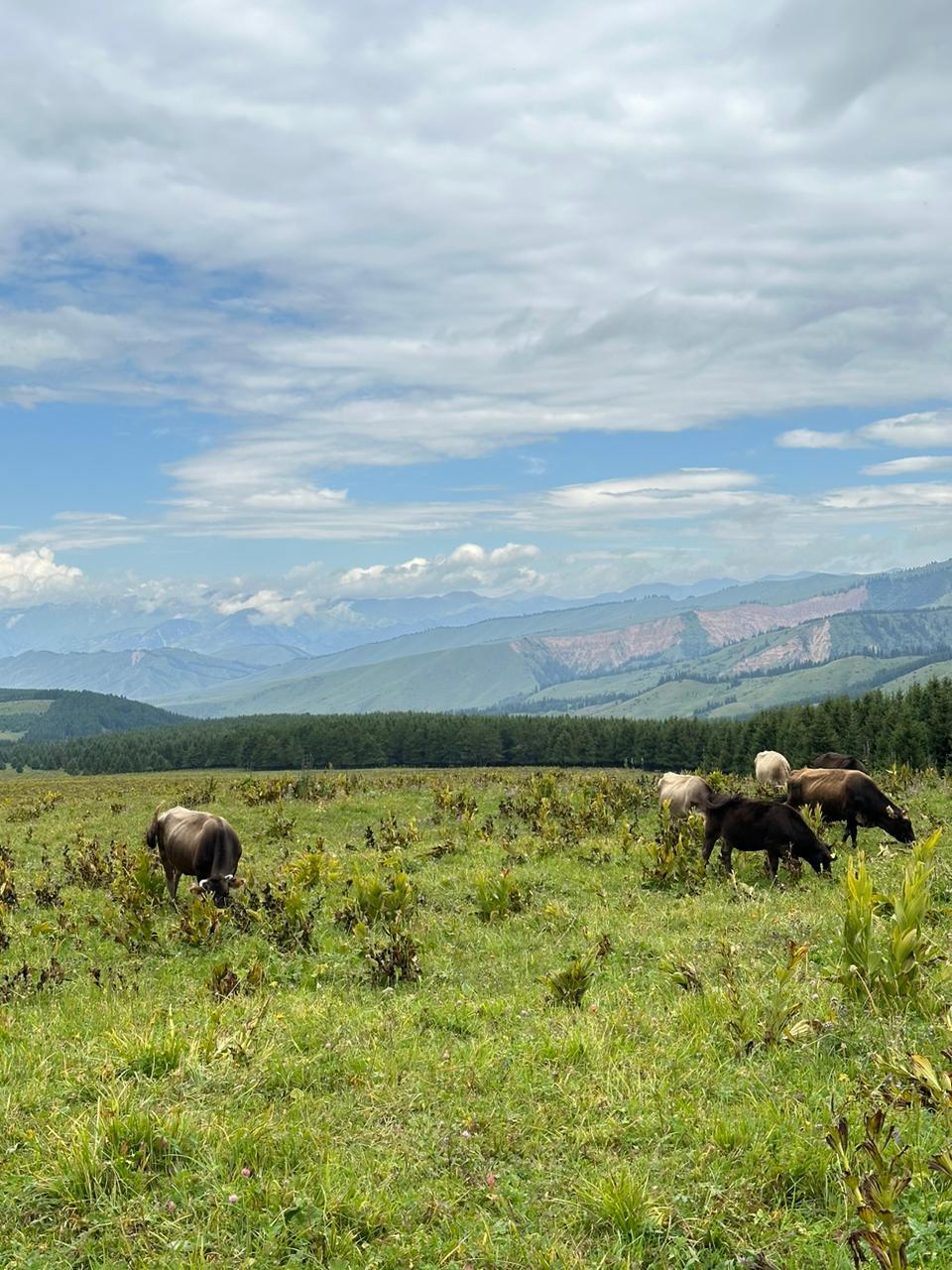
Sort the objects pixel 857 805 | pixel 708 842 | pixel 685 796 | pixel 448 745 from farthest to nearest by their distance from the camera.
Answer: pixel 448 745 → pixel 685 796 → pixel 857 805 → pixel 708 842

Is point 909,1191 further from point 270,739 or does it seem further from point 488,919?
point 270,739

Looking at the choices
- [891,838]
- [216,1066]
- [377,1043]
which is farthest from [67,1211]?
[891,838]

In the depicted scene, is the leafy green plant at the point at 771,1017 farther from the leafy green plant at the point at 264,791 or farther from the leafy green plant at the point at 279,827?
the leafy green plant at the point at 264,791

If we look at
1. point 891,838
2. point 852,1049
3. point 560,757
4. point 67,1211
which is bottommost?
point 560,757

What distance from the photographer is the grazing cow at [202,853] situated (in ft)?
53.6

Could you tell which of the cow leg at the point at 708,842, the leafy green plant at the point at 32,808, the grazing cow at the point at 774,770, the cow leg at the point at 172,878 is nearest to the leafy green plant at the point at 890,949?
the cow leg at the point at 708,842

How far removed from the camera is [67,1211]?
539 centimetres

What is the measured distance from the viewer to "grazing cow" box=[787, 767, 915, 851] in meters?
20.2

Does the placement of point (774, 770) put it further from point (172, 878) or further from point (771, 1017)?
point (771, 1017)

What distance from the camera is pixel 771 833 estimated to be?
17.2 metres

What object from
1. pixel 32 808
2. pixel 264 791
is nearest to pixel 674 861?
pixel 264 791

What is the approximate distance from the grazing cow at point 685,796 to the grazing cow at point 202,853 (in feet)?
43.7

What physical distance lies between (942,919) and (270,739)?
144416 mm

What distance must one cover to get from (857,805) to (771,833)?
471cm
